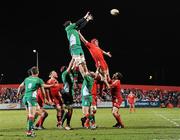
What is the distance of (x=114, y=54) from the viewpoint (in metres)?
84.2

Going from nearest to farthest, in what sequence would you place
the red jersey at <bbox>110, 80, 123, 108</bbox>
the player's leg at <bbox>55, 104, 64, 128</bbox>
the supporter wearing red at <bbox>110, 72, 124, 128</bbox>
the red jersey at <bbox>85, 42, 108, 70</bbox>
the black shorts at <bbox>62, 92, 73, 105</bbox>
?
the black shorts at <bbox>62, 92, 73, 105</bbox>
the player's leg at <bbox>55, 104, 64, 128</bbox>
the red jersey at <bbox>85, 42, 108, 70</bbox>
the supporter wearing red at <bbox>110, 72, 124, 128</bbox>
the red jersey at <bbox>110, 80, 123, 108</bbox>

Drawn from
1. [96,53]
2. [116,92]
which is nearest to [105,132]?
[116,92]

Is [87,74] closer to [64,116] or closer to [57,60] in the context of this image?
[64,116]

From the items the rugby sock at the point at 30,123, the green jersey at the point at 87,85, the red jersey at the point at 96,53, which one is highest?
the red jersey at the point at 96,53

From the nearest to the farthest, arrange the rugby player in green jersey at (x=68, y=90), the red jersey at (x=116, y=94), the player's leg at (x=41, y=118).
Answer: the rugby player in green jersey at (x=68, y=90) → the player's leg at (x=41, y=118) → the red jersey at (x=116, y=94)

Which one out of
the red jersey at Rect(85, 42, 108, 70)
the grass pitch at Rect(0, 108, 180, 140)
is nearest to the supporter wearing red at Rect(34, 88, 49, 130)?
the grass pitch at Rect(0, 108, 180, 140)

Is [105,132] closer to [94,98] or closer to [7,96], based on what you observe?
[94,98]

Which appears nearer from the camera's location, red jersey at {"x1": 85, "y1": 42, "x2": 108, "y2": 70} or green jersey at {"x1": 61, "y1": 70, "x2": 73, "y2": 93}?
green jersey at {"x1": 61, "y1": 70, "x2": 73, "y2": 93}

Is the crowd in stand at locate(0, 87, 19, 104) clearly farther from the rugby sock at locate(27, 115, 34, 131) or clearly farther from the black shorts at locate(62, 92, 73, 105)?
the rugby sock at locate(27, 115, 34, 131)

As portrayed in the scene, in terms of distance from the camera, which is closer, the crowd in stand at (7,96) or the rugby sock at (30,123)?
the rugby sock at (30,123)

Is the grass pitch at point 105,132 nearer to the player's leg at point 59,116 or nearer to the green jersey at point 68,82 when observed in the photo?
the player's leg at point 59,116

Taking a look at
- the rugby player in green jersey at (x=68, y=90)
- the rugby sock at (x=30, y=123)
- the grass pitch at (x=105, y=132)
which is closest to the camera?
the grass pitch at (x=105, y=132)

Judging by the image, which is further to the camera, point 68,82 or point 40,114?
point 40,114

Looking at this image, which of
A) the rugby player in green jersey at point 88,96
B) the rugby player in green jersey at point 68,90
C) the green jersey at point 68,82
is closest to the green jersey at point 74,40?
the rugby player in green jersey at point 68,90
